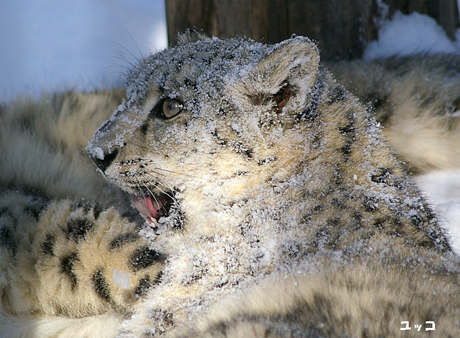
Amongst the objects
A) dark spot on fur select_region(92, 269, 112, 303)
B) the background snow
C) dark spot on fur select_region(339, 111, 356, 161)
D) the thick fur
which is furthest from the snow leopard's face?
the thick fur

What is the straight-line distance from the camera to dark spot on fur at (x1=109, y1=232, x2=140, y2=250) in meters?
1.93

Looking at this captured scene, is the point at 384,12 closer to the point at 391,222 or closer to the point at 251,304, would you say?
the point at 391,222

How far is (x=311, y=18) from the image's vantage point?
2.79 metres

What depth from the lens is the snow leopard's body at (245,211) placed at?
1.34m

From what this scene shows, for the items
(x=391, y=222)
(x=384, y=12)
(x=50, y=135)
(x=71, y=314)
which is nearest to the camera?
(x=391, y=222)

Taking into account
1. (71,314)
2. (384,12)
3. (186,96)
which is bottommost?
(71,314)

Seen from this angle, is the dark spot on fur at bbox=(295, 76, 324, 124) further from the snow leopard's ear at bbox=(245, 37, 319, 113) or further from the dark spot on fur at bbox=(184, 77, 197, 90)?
the dark spot on fur at bbox=(184, 77, 197, 90)

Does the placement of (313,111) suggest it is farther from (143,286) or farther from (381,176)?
(143,286)

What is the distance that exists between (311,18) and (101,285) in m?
1.88

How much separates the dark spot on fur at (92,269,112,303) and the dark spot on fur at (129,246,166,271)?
0.13 m

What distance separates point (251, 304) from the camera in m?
1.33

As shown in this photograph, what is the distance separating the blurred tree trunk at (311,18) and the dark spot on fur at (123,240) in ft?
4.73

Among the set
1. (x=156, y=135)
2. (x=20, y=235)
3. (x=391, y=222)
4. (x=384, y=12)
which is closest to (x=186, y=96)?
(x=156, y=135)

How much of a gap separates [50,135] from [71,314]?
3.44 ft
